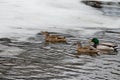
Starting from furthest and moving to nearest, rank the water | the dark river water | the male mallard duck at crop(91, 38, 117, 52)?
the male mallard duck at crop(91, 38, 117, 52), the water, the dark river water

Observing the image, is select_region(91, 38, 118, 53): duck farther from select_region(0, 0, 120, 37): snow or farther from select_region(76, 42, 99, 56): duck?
select_region(0, 0, 120, 37): snow

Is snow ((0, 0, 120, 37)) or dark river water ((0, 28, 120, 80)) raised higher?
snow ((0, 0, 120, 37))

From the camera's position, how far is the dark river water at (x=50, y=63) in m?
21.1

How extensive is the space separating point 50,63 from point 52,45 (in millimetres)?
5763

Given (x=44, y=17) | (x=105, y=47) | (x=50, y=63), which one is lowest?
(x=50, y=63)

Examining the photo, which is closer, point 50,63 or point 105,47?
point 50,63

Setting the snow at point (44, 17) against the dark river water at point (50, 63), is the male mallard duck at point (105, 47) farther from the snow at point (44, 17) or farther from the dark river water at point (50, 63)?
the snow at point (44, 17)

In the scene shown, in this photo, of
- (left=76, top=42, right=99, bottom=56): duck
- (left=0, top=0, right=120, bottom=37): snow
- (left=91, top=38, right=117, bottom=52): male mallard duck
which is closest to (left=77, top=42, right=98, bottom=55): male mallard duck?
(left=76, top=42, right=99, bottom=56): duck

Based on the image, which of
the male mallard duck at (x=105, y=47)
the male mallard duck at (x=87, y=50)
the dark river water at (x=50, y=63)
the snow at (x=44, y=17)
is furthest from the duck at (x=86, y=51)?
the snow at (x=44, y=17)

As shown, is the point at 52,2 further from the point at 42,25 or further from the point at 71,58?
the point at 71,58

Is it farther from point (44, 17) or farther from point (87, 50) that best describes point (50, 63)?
Result: point (44, 17)

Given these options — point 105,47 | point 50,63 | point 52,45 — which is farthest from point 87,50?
point 50,63

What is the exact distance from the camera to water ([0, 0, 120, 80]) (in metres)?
21.8

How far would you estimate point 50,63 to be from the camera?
2378 centimetres
